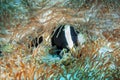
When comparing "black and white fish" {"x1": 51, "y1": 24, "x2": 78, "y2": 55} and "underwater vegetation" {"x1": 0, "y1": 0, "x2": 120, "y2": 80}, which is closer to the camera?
"underwater vegetation" {"x1": 0, "y1": 0, "x2": 120, "y2": 80}

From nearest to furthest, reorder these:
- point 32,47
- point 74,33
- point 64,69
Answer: point 64,69 → point 32,47 → point 74,33

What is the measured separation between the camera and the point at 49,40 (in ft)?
9.78

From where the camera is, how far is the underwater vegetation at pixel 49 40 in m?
2.60

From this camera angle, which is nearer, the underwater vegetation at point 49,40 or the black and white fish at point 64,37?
the underwater vegetation at point 49,40

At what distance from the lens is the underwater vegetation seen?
260cm

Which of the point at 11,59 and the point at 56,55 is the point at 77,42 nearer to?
the point at 56,55

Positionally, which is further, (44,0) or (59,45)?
(44,0)

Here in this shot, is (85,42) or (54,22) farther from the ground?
(54,22)

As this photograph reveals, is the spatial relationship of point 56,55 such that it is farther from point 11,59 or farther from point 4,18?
point 4,18

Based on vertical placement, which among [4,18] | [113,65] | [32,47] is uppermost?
[4,18]

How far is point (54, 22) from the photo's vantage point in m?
3.08

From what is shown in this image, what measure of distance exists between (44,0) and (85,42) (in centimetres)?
64

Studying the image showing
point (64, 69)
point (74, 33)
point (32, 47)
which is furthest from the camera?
point (74, 33)

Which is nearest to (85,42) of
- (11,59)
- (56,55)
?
(56,55)
